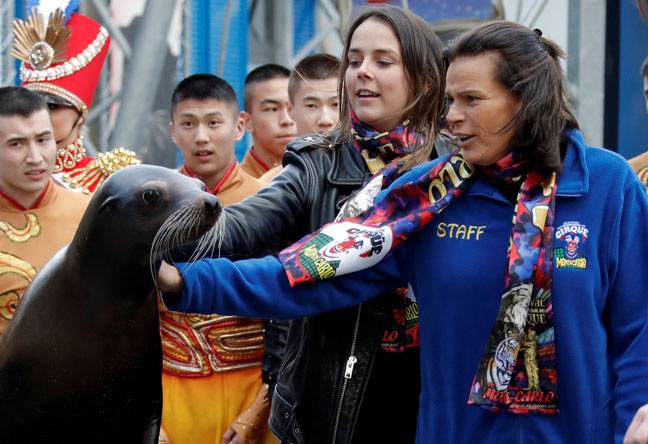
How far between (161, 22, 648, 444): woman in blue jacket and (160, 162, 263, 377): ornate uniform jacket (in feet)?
5.01

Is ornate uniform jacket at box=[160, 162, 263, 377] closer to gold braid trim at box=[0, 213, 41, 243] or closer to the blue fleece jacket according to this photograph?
gold braid trim at box=[0, 213, 41, 243]

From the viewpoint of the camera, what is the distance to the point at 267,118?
634 cm

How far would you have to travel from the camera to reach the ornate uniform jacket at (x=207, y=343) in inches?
176

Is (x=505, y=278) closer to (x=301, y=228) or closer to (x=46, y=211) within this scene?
(x=301, y=228)

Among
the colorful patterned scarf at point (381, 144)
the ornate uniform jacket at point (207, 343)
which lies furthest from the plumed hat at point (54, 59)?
the colorful patterned scarf at point (381, 144)

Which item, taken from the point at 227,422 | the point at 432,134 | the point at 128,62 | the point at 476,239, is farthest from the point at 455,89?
the point at 128,62

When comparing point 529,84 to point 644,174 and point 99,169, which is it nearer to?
point 644,174

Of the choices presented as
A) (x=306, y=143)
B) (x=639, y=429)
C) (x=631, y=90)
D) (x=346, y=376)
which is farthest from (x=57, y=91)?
(x=631, y=90)

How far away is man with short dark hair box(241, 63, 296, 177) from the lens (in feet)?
20.3

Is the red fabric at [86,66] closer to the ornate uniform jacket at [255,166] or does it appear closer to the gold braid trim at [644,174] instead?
the ornate uniform jacket at [255,166]

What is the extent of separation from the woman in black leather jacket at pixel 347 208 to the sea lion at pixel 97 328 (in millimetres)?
351

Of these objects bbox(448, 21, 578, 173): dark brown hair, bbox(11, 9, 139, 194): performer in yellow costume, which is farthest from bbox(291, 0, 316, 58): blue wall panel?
bbox(448, 21, 578, 173): dark brown hair

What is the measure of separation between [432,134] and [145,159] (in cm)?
499

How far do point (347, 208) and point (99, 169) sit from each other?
98.2 inches
